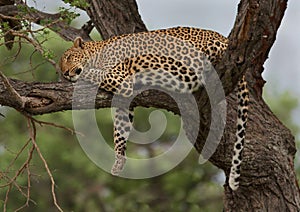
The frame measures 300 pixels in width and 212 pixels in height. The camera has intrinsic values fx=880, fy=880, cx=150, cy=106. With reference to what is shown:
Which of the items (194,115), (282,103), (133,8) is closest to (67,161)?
(282,103)

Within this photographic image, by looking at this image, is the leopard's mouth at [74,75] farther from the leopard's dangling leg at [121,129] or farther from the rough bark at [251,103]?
the leopard's dangling leg at [121,129]

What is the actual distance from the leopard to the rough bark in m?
0.14

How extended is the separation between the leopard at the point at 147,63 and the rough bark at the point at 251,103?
0.14 m

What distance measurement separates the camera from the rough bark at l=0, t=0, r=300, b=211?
546 centimetres

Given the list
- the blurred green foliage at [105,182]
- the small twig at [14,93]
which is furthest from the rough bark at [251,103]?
the blurred green foliage at [105,182]

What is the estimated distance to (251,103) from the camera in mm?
7117

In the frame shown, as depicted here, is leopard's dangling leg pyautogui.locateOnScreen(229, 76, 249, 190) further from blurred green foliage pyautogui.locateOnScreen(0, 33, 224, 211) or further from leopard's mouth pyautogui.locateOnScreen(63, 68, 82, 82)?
blurred green foliage pyautogui.locateOnScreen(0, 33, 224, 211)

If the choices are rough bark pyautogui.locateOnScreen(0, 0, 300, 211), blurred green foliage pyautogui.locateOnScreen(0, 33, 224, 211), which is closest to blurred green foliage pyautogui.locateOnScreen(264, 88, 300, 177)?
blurred green foliage pyautogui.locateOnScreen(0, 33, 224, 211)

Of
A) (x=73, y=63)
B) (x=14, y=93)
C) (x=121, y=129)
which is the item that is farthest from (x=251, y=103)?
(x=14, y=93)

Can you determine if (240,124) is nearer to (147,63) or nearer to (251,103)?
(251,103)

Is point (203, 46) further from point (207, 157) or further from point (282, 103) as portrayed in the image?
point (282, 103)

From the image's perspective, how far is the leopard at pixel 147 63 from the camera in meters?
5.89

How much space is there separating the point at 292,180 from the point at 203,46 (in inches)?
68.6

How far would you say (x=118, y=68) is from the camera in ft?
19.5
